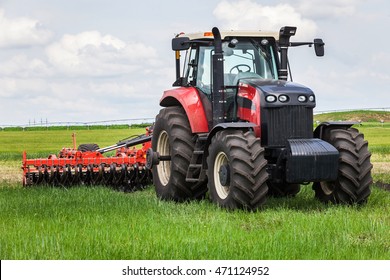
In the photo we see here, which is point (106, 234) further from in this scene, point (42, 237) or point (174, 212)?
point (174, 212)

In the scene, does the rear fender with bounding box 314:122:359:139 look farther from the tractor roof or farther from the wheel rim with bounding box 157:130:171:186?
the wheel rim with bounding box 157:130:171:186

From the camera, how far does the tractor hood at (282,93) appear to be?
11.0 metres

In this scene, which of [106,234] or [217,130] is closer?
[106,234]

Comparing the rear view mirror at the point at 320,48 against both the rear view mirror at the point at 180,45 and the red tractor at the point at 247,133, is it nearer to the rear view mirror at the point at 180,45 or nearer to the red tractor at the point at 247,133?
the red tractor at the point at 247,133

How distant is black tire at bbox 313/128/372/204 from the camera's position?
11055 millimetres

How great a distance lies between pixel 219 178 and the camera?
36.4 feet

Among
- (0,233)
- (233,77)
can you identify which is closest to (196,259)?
(0,233)

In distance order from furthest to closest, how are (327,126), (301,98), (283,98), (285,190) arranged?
1. (285,190)
2. (327,126)
3. (301,98)
4. (283,98)

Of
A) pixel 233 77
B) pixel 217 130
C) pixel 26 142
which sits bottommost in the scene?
pixel 26 142

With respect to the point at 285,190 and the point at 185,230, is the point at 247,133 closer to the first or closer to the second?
the point at 185,230

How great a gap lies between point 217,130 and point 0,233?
12.6ft

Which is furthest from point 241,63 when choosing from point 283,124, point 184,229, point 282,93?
point 184,229

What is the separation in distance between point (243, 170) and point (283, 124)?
1266 millimetres

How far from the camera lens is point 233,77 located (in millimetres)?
11898
